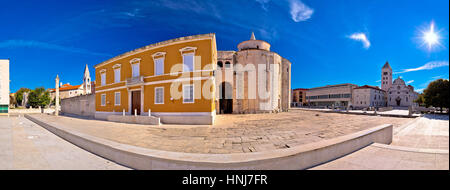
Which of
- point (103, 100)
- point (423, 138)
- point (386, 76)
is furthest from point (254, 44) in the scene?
point (386, 76)

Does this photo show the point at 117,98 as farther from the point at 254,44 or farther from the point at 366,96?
the point at 366,96

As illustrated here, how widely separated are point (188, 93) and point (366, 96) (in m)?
65.1

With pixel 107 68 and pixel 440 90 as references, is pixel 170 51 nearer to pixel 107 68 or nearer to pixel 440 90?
pixel 107 68

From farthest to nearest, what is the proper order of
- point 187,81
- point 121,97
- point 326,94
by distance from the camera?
point 326,94 → point 121,97 → point 187,81

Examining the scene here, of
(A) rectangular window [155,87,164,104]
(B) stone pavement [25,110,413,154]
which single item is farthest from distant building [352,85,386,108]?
(A) rectangular window [155,87,164,104]

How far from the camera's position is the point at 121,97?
601 inches

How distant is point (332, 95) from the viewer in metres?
63.2

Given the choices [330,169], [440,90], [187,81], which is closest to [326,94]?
[440,90]

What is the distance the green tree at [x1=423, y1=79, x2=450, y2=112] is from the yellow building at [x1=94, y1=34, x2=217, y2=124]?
29.8m

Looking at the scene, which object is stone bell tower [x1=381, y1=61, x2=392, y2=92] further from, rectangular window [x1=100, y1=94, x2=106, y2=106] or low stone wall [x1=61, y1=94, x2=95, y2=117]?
low stone wall [x1=61, y1=94, x2=95, y2=117]

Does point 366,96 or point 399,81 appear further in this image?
point 399,81

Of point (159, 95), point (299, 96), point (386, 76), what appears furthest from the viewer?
point (299, 96)

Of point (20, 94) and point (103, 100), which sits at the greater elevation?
point (20, 94)
